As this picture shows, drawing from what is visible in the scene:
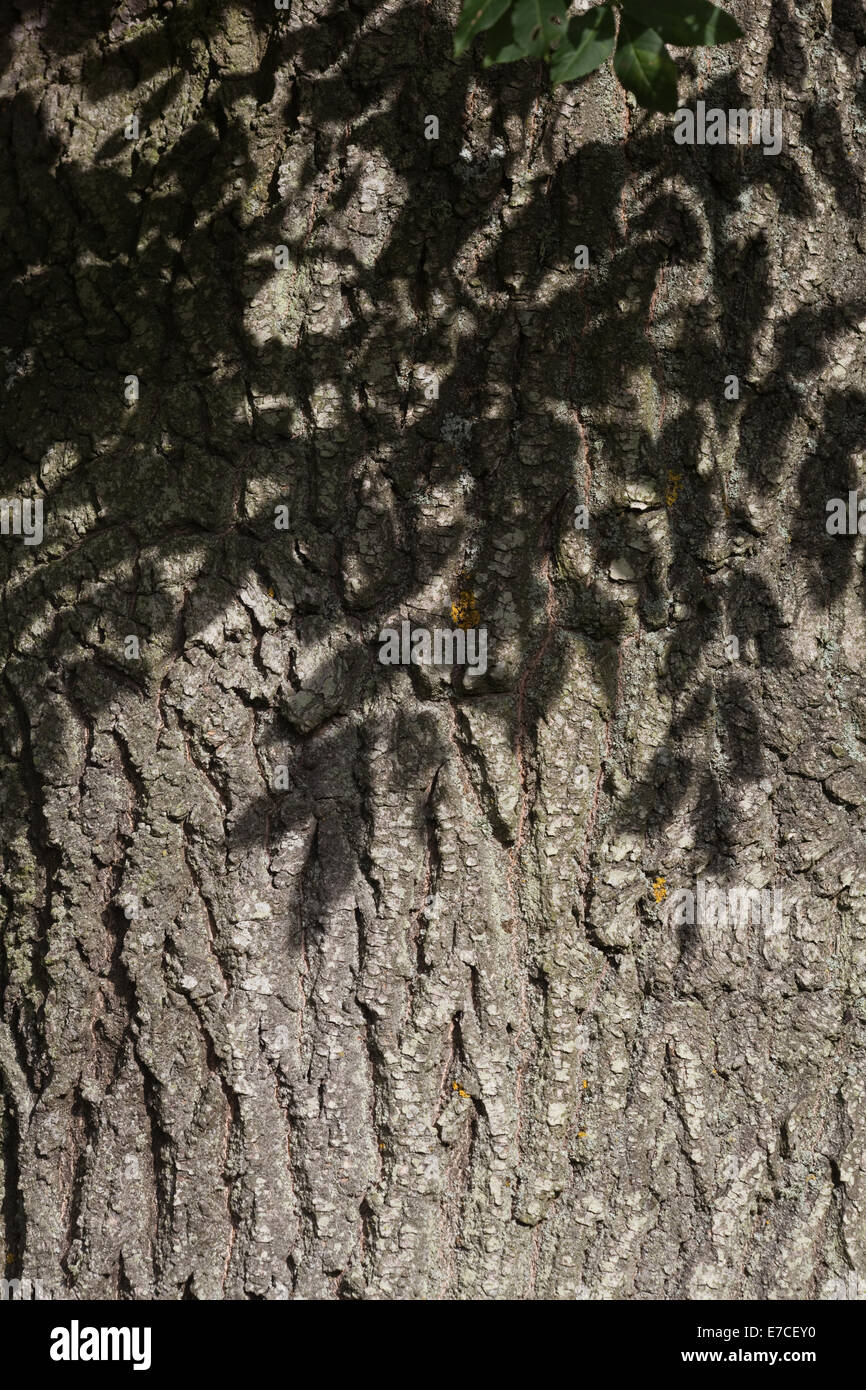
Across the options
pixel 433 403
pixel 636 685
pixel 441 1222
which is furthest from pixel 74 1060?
pixel 433 403

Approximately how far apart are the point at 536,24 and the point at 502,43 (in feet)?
0.20

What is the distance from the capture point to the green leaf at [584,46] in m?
1.64

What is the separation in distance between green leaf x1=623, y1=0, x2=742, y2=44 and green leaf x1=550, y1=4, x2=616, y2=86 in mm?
48

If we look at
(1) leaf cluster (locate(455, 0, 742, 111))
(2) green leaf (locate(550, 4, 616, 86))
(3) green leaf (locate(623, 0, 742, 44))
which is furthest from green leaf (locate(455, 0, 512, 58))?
(3) green leaf (locate(623, 0, 742, 44))

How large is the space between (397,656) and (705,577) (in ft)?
2.20

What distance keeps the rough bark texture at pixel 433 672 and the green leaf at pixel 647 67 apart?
475 millimetres

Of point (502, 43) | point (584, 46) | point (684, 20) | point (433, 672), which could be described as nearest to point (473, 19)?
point (502, 43)

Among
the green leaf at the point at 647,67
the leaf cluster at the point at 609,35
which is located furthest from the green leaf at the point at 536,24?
the green leaf at the point at 647,67

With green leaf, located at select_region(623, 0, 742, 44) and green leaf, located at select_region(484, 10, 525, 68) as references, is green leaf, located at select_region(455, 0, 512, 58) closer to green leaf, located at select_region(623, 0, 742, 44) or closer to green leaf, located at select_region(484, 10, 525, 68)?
green leaf, located at select_region(484, 10, 525, 68)

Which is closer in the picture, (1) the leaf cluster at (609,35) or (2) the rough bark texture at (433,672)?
(1) the leaf cluster at (609,35)

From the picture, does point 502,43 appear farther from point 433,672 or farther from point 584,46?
point 433,672

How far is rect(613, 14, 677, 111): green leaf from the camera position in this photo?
164cm

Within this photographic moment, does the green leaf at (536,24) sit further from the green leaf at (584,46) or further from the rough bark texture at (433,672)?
the rough bark texture at (433,672)

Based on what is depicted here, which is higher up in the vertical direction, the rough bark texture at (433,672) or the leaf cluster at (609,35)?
the leaf cluster at (609,35)
